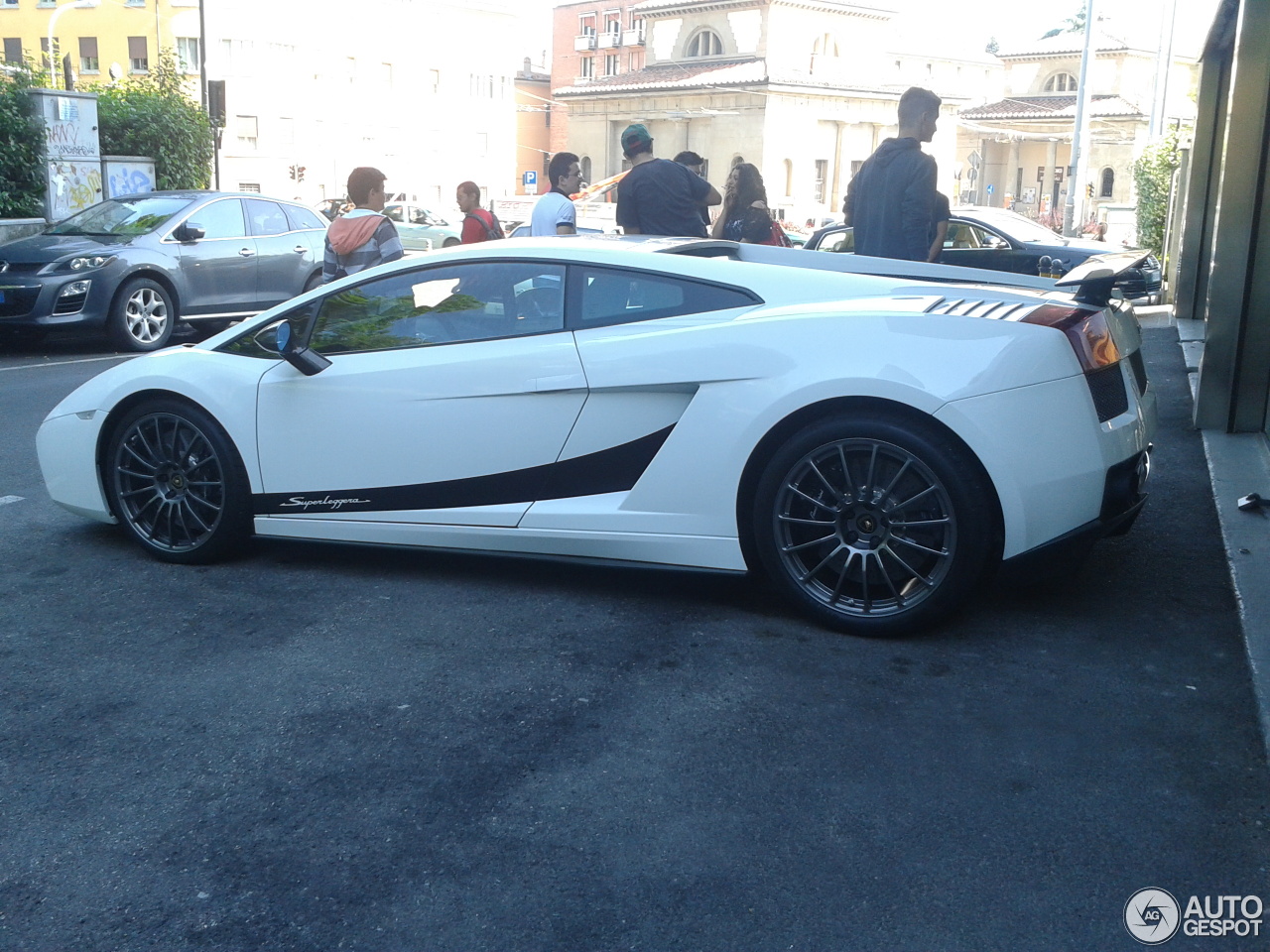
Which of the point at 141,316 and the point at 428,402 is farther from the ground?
the point at 428,402

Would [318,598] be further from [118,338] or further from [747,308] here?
[118,338]

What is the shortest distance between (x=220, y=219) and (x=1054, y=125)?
73.1 m

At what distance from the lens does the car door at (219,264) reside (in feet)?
43.4

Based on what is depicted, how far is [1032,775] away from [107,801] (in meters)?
2.22

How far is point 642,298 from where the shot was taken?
178 inches

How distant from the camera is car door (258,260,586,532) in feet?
14.9

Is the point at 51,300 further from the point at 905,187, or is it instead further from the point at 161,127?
the point at 161,127

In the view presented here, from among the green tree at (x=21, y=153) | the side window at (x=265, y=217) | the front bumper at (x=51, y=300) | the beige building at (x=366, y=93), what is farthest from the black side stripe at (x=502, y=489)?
the beige building at (x=366, y=93)

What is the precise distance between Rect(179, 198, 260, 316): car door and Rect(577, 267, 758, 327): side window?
9.66m

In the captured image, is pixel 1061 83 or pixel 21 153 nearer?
pixel 21 153

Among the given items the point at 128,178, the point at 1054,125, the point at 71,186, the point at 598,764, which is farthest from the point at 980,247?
the point at 1054,125

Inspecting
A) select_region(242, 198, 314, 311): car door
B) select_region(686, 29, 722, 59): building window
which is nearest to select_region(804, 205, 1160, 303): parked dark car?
select_region(242, 198, 314, 311): car door

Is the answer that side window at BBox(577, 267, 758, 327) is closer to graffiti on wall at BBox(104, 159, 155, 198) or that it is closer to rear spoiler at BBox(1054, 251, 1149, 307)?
rear spoiler at BBox(1054, 251, 1149, 307)

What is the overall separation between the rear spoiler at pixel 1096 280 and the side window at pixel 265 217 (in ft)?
35.9
